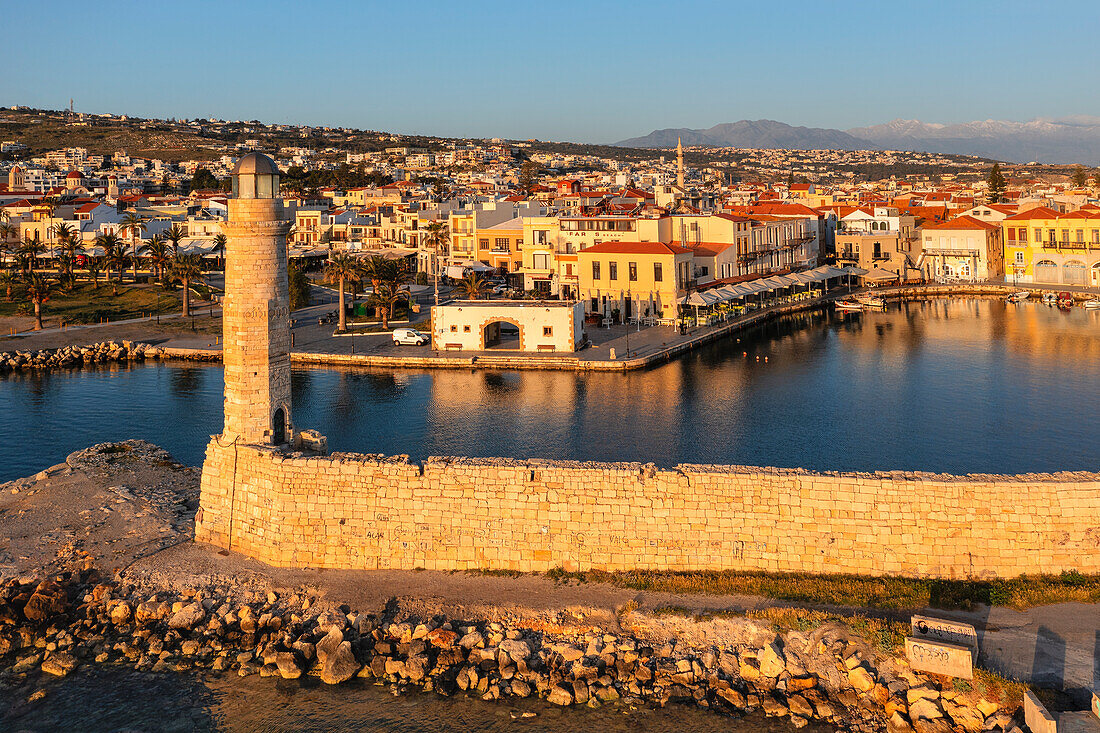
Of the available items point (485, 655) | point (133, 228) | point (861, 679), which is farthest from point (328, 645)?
point (133, 228)

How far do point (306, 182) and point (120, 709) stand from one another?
116793 mm

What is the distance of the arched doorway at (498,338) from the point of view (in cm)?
4016

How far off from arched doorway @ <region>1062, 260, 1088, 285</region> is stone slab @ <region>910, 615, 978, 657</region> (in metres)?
55.2

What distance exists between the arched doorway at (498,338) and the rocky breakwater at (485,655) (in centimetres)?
2556

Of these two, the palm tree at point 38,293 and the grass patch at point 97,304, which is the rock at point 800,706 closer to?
the palm tree at point 38,293

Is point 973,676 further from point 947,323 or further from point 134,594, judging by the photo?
point 947,323

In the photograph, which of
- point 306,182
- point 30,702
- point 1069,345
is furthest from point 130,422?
point 306,182

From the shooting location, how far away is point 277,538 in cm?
1576

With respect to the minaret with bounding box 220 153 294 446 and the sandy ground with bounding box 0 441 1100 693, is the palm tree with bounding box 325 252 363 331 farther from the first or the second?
the minaret with bounding box 220 153 294 446

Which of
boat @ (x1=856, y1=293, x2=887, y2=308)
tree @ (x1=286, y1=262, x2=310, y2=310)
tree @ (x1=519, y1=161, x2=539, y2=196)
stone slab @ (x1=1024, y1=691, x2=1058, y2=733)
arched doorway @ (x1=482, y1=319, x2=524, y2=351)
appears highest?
tree @ (x1=519, y1=161, x2=539, y2=196)

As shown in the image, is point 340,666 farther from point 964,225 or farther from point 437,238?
point 964,225

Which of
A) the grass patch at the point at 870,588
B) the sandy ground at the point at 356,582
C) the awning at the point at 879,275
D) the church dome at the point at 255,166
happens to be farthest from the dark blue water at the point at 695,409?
the awning at the point at 879,275

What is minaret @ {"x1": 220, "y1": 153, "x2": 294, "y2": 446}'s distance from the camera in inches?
641

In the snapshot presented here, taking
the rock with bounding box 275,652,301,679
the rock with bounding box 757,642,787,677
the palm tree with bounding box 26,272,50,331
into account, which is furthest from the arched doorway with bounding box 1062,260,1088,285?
the rock with bounding box 275,652,301,679
